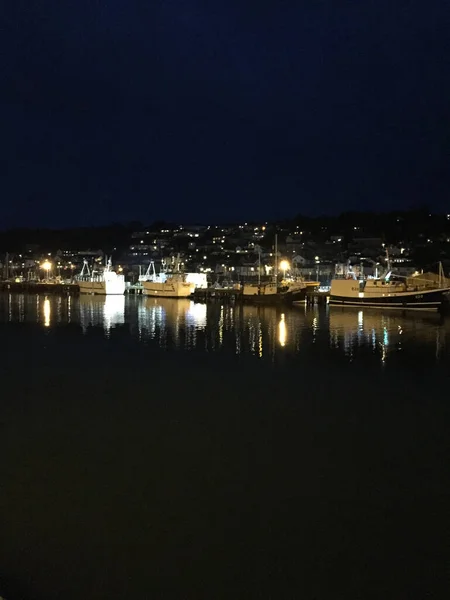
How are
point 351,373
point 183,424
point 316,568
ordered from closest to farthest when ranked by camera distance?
point 316,568, point 183,424, point 351,373

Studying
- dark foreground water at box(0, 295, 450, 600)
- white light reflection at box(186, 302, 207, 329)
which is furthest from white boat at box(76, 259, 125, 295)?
dark foreground water at box(0, 295, 450, 600)

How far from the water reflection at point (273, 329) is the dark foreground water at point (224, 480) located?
10.6 ft

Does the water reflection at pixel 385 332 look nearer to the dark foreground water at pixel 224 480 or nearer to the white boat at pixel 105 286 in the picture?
the dark foreground water at pixel 224 480

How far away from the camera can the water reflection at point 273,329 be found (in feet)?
65.6

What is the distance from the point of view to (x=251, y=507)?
6.80 m

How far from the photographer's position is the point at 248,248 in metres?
100

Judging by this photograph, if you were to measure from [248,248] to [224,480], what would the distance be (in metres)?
93.4

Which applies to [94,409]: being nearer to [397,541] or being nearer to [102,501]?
[102,501]

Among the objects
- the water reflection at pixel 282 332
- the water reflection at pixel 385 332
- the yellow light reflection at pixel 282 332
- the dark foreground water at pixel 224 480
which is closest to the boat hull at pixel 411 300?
the water reflection at pixel 385 332

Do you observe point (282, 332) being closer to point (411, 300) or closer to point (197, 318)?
point (197, 318)

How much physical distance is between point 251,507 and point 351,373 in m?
9.17

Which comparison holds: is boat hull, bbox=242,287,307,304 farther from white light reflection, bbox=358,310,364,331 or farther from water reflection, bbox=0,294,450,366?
white light reflection, bbox=358,310,364,331

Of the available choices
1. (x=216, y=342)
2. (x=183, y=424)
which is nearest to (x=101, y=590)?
(x=183, y=424)

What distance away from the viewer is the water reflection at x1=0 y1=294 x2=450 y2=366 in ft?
65.6
